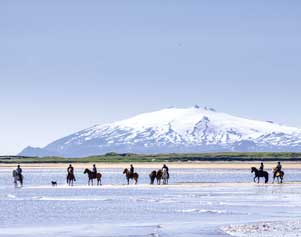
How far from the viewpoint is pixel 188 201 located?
1751 inches

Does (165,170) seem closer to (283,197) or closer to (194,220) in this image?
(283,197)

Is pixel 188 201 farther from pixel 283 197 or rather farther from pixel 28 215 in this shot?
pixel 28 215

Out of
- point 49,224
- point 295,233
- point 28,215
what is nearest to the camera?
point 295,233

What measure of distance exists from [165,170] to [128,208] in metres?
25.3

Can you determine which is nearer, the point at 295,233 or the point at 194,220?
the point at 295,233

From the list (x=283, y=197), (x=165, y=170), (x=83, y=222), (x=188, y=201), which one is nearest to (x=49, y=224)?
(x=83, y=222)

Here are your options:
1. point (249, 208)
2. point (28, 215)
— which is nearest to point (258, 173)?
point (249, 208)

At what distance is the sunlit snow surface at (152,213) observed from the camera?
2958cm

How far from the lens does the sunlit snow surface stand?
2958cm

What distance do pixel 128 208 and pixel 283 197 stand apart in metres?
10.5

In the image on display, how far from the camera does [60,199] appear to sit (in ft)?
155

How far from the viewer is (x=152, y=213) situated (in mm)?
36875

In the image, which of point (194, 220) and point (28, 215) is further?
point (28, 215)

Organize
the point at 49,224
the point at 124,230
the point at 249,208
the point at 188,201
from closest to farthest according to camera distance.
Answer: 1. the point at 124,230
2. the point at 49,224
3. the point at 249,208
4. the point at 188,201
